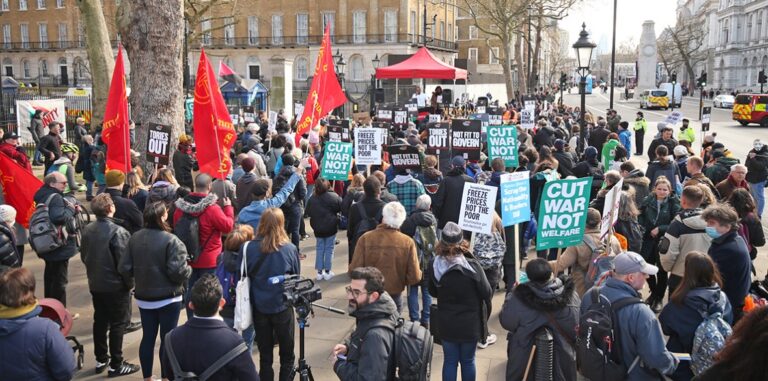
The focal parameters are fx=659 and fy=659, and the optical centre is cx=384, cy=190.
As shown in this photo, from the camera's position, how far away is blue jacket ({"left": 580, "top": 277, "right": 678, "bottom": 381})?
13.8 feet

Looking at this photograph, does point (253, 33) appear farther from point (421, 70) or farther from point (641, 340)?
point (641, 340)

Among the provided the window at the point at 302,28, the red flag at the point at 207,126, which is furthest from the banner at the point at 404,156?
the window at the point at 302,28

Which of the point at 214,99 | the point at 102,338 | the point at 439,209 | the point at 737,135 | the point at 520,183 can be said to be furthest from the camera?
the point at 737,135

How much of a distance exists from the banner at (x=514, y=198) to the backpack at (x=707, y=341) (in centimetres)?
253

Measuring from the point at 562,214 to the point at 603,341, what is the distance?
1979 millimetres

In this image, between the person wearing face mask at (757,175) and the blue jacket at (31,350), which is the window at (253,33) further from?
the blue jacket at (31,350)

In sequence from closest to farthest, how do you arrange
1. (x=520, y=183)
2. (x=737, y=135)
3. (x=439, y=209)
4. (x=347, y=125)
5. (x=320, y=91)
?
(x=520, y=183) < (x=439, y=209) < (x=320, y=91) < (x=347, y=125) < (x=737, y=135)

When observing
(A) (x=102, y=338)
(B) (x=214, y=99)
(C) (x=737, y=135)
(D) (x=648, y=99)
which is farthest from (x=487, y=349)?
(D) (x=648, y=99)

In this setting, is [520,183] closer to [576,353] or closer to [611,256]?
[611,256]

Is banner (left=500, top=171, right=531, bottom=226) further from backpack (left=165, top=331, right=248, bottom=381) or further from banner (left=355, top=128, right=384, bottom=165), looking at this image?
banner (left=355, top=128, right=384, bottom=165)

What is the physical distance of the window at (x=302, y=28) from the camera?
61062 mm

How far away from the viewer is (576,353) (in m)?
4.90

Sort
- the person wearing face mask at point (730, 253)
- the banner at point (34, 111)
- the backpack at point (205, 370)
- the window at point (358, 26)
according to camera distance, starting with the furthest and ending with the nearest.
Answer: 1. the window at point (358, 26)
2. the banner at point (34, 111)
3. the person wearing face mask at point (730, 253)
4. the backpack at point (205, 370)

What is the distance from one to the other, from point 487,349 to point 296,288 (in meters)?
2.76
